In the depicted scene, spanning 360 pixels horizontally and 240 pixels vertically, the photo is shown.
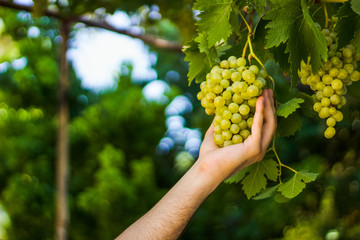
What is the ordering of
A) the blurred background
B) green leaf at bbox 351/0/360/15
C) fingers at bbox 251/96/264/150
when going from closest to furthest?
green leaf at bbox 351/0/360/15
fingers at bbox 251/96/264/150
the blurred background

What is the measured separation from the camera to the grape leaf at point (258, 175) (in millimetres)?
1155

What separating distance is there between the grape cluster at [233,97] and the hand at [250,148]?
2 centimetres

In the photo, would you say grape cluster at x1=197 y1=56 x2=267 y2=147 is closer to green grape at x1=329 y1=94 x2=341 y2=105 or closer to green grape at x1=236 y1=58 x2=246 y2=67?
green grape at x1=236 y1=58 x2=246 y2=67

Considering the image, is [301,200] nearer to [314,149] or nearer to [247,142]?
[314,149]

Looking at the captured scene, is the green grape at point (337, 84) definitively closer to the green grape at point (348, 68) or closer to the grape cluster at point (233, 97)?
the green grape at point (348, 68)

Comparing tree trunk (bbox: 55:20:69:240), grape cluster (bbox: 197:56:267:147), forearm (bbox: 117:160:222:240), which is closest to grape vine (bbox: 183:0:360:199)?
grape cluster (bbox: 197:56:267:147)

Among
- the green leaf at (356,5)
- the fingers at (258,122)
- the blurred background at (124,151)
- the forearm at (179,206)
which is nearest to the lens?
the green leaf at (356,5)

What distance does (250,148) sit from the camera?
1.02m

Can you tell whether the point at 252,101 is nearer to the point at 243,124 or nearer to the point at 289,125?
the point at 243,124

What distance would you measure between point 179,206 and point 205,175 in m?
0.11

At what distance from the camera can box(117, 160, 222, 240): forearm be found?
1.10 meters

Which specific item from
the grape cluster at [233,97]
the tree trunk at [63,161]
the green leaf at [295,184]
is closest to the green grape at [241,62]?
the grape cluster at [233,97]

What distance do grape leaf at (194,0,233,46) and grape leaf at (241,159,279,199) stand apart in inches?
14.3

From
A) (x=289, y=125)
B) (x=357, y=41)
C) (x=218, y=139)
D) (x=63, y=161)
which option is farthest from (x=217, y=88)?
(x=63, y=161)
